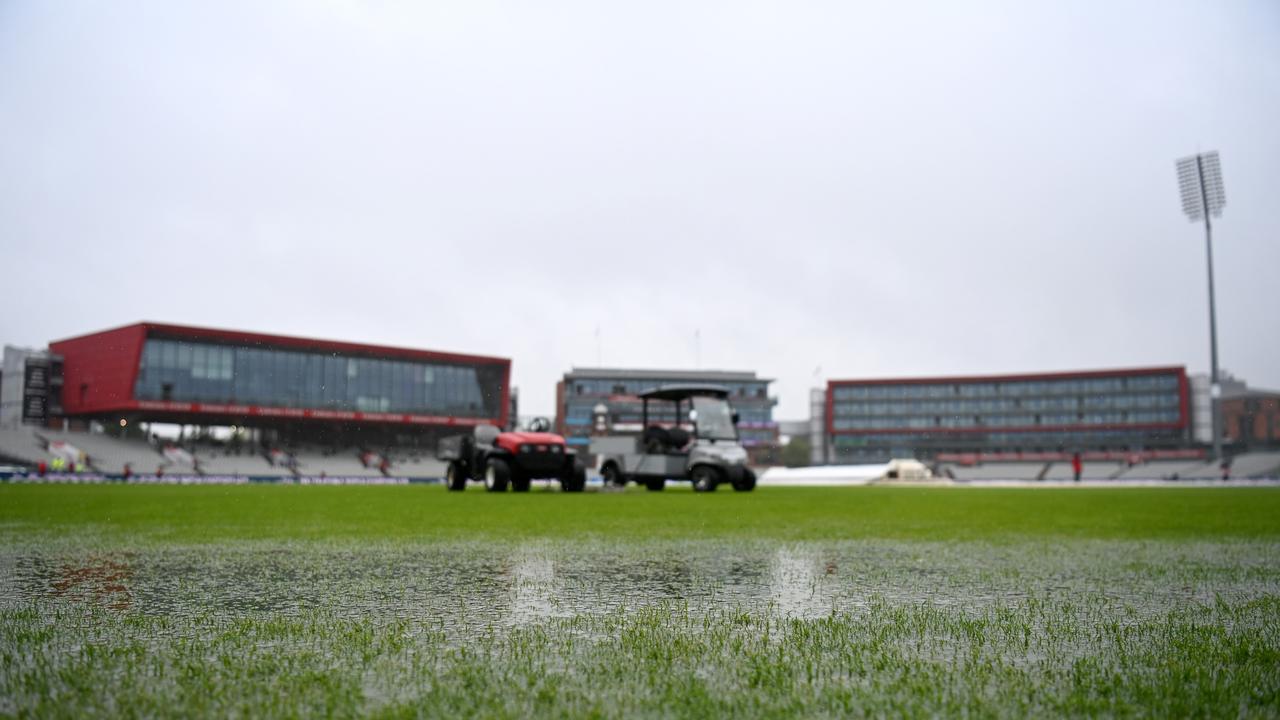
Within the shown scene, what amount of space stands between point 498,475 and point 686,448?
19.3 ft

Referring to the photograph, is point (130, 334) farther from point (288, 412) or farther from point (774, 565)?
point (774, 565)

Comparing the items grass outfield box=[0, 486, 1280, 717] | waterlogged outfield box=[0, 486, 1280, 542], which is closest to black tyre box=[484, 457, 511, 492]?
waterlogged outfield box=[0, 486, 1280, 542]

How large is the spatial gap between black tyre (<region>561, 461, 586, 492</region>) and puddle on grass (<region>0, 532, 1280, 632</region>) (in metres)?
15.3

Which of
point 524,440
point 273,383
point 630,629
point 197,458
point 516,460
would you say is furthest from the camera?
point 273,383

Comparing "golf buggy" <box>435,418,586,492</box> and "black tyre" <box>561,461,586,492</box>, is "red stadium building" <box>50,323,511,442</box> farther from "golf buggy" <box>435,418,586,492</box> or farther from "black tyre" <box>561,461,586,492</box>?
"black tyre" <box>561,461,586,492</box>

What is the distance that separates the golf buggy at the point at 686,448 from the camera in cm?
2350

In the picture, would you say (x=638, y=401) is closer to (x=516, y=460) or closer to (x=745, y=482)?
(x=745, y=482)

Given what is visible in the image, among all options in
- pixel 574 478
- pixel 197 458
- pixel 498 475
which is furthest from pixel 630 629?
pixel 197 458

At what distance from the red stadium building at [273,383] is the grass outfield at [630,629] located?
63200mm

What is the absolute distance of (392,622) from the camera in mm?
3441

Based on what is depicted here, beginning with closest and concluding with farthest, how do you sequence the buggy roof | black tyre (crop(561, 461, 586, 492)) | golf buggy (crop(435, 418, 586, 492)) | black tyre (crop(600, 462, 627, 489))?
golf buggy (crop(435, 418, 586, 492)), black tyre (crop(561, 461, 586, 492)), the buggy roof, black tyre (crop(600, 462, 627, 489))

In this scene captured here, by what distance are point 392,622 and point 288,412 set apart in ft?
223

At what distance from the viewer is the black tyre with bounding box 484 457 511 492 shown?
68.3ft

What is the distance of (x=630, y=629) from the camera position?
332cm
